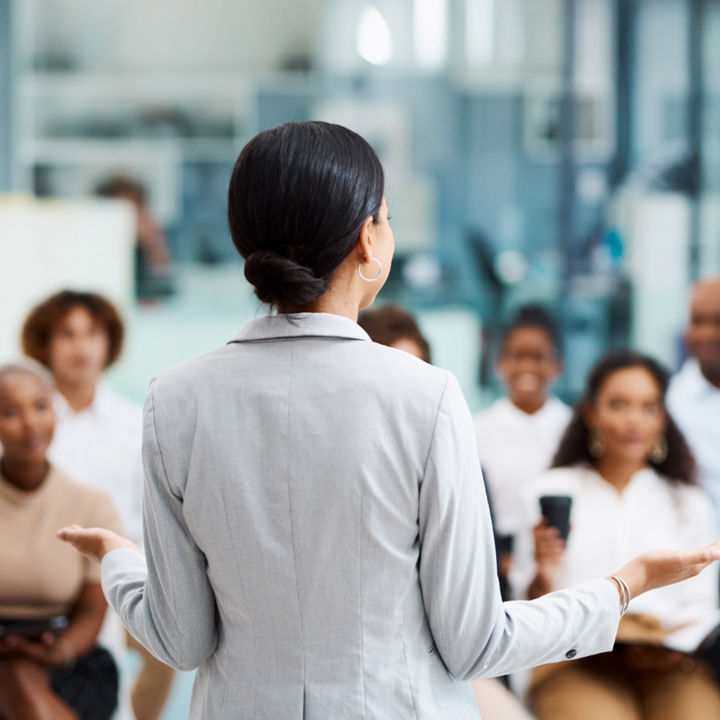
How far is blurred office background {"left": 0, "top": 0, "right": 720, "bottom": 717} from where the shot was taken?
13.1 feet

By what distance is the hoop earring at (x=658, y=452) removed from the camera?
2.56 m

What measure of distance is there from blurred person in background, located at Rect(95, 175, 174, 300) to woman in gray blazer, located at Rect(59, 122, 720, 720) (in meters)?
3.10

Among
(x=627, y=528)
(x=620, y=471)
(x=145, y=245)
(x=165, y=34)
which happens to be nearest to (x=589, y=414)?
(x=620, y=471)

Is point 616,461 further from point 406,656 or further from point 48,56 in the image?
point 48,56

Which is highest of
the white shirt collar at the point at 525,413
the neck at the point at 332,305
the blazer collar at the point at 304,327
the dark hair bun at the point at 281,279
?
the dark hair bun at the point at 281,279

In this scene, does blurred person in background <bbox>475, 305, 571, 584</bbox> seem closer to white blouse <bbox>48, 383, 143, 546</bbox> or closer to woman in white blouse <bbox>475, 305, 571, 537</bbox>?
woman in white blouse <bbox>475, 305, 571, 537</bbox>

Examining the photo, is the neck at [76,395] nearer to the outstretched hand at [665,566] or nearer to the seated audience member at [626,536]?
the seated audience member at [626,536]

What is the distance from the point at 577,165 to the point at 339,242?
11.0 ft

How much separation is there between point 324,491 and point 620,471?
1.76 m

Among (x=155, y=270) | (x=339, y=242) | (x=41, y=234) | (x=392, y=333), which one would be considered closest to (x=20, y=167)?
(x=41, y=234)

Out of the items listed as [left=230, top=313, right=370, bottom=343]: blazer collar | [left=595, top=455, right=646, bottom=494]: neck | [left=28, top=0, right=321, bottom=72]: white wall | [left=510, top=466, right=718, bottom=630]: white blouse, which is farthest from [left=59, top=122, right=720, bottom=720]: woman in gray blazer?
[left=28, top=0, right=321, bottom=72]: white wall

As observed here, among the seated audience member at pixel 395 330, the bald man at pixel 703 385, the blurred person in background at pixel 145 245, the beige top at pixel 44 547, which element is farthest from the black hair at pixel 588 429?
the blurred person in background at pixel 145 245

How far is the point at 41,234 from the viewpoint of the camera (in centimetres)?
396

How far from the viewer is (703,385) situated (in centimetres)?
307
